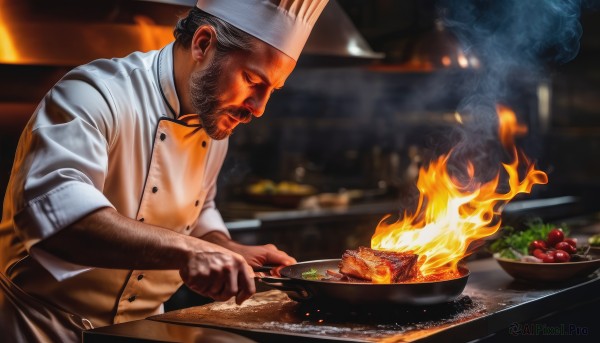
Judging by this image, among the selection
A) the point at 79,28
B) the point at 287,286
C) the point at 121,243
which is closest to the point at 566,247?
the point at 287,286

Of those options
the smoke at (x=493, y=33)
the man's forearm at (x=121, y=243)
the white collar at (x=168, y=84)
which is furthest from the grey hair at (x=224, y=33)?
the smoke at (x=493, y=33)

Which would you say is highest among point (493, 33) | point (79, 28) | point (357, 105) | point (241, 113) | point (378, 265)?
point (493, 33)

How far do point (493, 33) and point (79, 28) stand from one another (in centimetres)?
330

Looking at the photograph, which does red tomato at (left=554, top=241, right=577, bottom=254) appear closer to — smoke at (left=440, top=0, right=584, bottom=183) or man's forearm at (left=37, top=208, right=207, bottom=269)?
man's forearm at (left=37, top=208, right=207, bottom=269)

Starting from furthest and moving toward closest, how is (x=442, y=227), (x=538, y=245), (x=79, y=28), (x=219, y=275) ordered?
(x=79, y=28) < (x=538, y=245) < (x=442, y=227) < (x=219, y=275)

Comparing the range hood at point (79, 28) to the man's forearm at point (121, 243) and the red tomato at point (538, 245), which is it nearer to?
the man's forearm at point (121, 243)

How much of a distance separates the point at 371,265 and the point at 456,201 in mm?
682

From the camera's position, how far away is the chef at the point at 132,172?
1935 millimetres

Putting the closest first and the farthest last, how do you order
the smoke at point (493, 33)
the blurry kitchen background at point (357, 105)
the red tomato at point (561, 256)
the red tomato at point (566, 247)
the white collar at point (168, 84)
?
the white collar at point (168, 84) → the red tomato at point (561, 256) → the red tomato at point (566, 247) → the blurry kitchen background at point (357, 105) → the smoke at point (493, 33)

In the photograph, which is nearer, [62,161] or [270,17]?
[62,161]

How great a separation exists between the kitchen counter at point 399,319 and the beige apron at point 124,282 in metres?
0.38

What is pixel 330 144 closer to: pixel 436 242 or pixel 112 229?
pixel 436 242

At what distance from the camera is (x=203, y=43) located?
2.42 meters

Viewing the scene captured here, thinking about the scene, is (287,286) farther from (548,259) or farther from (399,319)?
(548,259)
